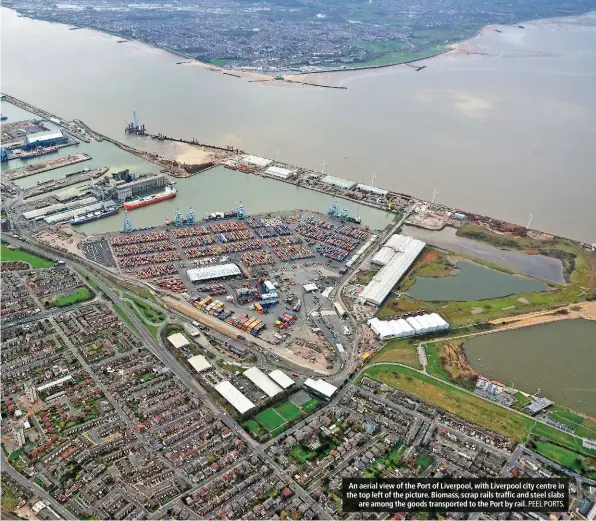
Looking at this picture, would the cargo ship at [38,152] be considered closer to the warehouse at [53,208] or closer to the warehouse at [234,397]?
the warehouse at [53,208]

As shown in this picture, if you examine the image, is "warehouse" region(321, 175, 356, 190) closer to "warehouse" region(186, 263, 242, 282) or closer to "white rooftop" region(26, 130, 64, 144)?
"warehouse" region(186, 263, 242, 282)

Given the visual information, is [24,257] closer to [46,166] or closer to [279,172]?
[46,166]

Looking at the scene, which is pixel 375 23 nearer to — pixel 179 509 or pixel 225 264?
pixel 225 264

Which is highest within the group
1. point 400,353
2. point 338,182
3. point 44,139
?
point 338,182

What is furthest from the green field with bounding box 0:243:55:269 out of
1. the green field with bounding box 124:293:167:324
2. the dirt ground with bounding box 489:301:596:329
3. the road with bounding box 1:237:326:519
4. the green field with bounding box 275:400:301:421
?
the dirt ground with bounding box 489:301:596:329

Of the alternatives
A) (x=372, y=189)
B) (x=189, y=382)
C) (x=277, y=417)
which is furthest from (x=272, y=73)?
(x=277, y=417)

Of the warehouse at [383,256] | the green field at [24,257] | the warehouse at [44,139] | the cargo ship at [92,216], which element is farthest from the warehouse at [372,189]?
A: the warehouse at [44,139]
